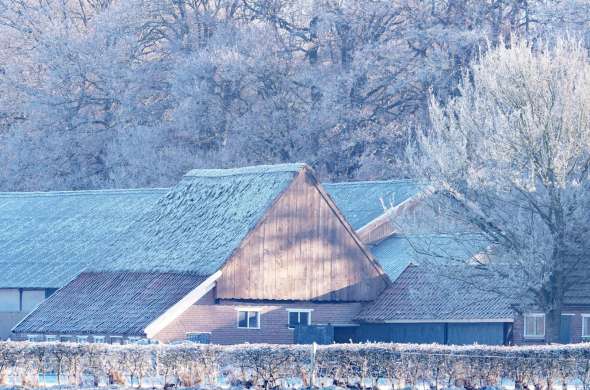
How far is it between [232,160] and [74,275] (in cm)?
2089

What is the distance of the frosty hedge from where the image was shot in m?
31.2

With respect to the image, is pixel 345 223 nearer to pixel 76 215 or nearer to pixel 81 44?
pixel 76 215

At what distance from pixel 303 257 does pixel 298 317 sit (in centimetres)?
199

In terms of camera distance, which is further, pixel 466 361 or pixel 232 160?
pixel 232 160

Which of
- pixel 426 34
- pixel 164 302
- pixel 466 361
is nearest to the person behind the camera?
pixel 466 361

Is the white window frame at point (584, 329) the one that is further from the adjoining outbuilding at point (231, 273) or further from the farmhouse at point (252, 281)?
the adjoining outbuilding at point (231, 273)

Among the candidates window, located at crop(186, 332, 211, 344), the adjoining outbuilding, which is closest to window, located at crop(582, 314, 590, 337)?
the adjoining outbuilding

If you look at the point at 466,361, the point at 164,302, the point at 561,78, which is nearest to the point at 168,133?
the point at 164,302

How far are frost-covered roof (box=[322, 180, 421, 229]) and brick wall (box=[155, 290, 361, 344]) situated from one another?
25.5ft

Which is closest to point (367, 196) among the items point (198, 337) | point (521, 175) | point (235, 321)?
point (235, 321)

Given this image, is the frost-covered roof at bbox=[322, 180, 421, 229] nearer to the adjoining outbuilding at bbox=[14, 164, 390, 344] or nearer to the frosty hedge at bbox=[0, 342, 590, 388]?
the adjoining outbuilding at bbox=[14, 164, 390, 344]

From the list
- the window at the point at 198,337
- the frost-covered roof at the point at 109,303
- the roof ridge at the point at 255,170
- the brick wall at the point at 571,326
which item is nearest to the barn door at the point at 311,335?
the window at the point at 198,337

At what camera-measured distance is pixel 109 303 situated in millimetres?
44875

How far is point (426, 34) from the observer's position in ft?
217
